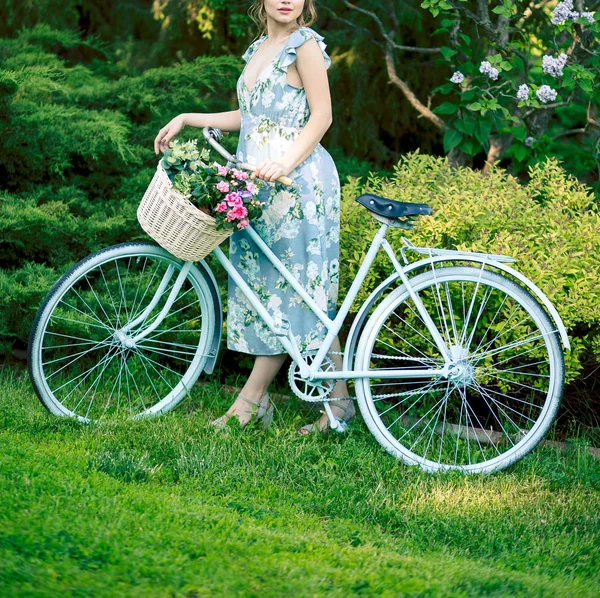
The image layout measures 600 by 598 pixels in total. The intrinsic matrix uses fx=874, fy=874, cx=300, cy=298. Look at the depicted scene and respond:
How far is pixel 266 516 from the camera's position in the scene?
8.96 feet

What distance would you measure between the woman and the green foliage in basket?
6.3 inches

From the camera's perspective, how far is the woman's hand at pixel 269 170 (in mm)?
3035

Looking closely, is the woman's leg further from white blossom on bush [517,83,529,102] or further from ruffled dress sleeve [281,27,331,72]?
white blossom on bush [517,83,529,102]

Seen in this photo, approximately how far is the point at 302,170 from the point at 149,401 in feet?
4.08

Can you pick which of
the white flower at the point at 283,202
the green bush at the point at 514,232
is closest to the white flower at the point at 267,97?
the white flower at the point at 283,202

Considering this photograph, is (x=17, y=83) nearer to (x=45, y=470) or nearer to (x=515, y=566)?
(x=45, y=470)

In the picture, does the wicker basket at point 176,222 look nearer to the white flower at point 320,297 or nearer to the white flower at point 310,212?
the white flower at point 310,212

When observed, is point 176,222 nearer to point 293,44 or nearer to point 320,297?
point 320,297

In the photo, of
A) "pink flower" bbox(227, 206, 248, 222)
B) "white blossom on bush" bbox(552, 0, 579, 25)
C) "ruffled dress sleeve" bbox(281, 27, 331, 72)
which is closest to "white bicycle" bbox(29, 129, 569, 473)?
"pink flower" bbox(227, 206, 248, 222)

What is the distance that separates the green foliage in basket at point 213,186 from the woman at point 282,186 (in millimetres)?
161

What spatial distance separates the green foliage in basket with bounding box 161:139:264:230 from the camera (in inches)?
118

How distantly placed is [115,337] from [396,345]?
121 cm

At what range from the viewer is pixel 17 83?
163 inches

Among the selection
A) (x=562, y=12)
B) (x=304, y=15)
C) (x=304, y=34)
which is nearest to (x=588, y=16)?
(x=562, y=12)
